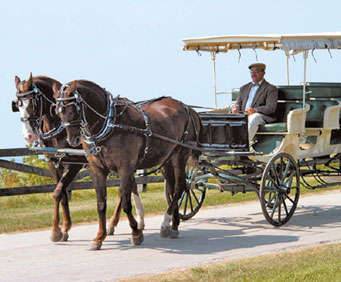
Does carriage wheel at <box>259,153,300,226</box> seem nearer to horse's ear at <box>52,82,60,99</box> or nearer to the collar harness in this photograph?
the collar harness

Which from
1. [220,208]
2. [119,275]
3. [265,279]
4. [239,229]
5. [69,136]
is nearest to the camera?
[265,279]

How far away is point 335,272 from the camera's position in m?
9.06

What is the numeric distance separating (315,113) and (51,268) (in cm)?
629

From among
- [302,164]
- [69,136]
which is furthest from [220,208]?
[69,136]

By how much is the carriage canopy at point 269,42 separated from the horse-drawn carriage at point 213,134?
0.02 metres

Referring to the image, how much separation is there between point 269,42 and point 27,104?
14.9ft

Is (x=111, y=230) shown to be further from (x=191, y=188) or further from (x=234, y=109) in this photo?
(x=234, y=109)

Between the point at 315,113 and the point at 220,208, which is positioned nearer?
the point at 315,113

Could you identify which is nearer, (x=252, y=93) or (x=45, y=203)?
(x=252, y=93)

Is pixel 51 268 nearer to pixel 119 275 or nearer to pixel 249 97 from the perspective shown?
pixel 119 275

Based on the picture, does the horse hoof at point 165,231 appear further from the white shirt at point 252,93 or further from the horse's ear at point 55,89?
the white shirt at point 252,93

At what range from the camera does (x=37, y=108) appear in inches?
456

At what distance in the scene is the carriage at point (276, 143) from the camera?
1335cm

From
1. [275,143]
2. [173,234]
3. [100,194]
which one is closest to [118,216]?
[173,234]
